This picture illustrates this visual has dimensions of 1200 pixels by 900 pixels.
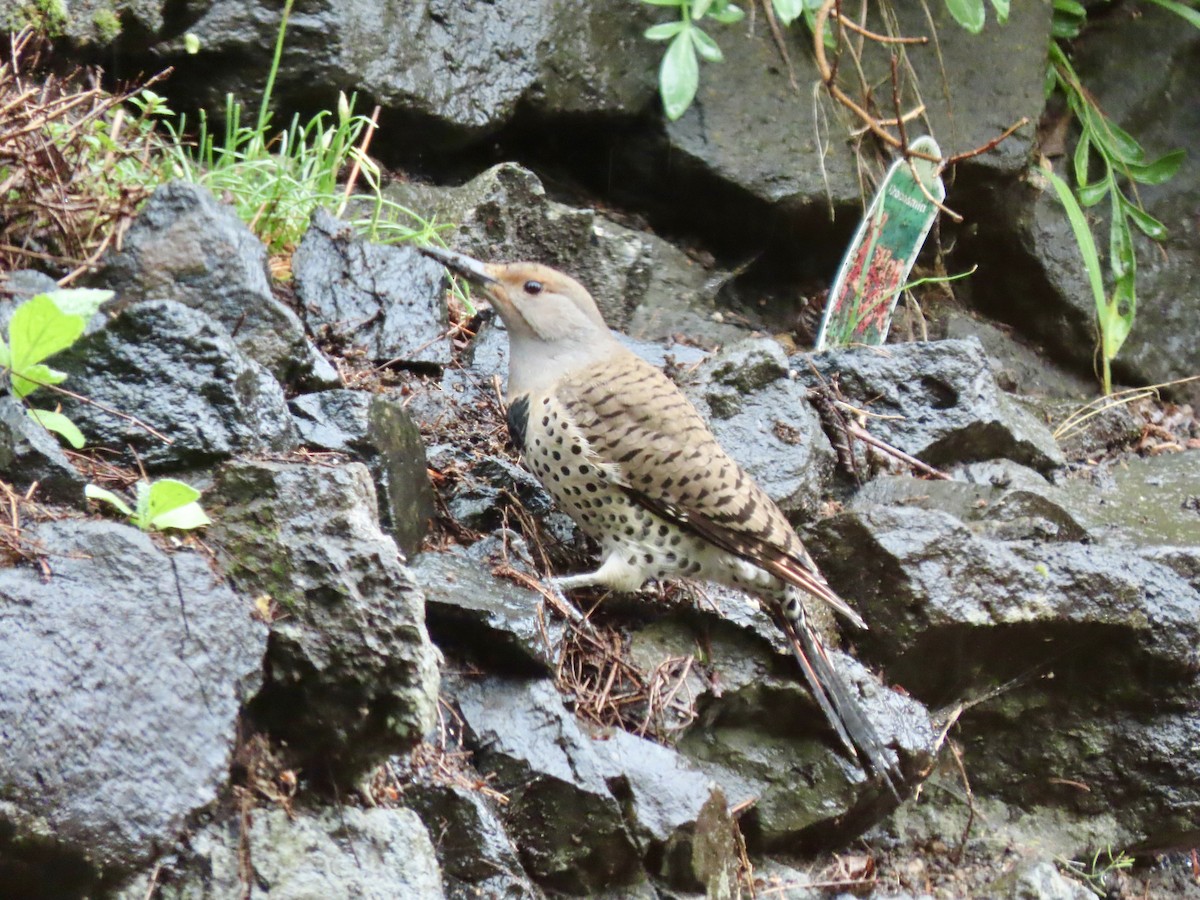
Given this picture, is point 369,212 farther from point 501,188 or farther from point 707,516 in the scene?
point 707,516

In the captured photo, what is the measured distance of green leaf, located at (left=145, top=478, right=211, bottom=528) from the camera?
116 inches

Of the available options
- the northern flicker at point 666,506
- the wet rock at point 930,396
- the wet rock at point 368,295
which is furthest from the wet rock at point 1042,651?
the wet rock at point 368,295

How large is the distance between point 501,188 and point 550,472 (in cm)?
219

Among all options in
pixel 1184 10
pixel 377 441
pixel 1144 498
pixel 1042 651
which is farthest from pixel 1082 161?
pixel 377 441

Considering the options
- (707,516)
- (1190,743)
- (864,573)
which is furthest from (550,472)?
(1190,743)

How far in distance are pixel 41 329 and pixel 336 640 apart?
99cm

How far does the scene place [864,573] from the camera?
4723mm

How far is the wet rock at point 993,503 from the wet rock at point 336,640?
259cm

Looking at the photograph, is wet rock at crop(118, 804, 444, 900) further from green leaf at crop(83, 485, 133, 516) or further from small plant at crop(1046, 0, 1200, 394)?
small plant at crop(1046, 0, 1200, 394)

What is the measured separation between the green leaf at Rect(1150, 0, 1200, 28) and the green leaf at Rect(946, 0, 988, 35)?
9.58 ft

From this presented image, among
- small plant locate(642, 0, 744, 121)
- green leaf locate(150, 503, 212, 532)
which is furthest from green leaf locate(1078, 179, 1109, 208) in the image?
green leaf locate(150, 503, 212, 532)

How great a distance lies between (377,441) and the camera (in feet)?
12.7

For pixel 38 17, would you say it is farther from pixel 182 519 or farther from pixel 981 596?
pixel 981 596

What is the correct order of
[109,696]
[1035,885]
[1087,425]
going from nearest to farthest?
[109,696]
[1035,885]
[1087,425]
